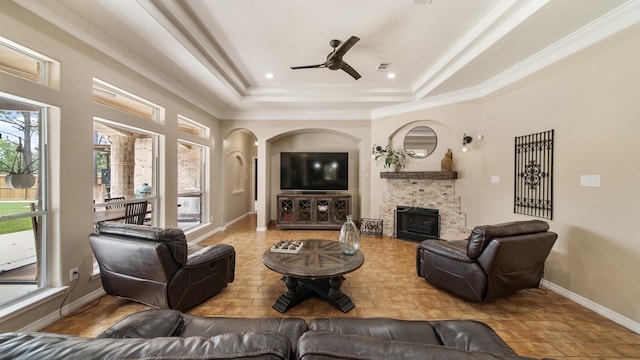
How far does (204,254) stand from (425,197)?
393cm

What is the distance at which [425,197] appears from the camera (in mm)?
4438

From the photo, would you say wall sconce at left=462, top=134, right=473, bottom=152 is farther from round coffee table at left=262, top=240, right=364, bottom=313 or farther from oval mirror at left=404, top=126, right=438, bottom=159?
round coffee table at left=262, top=240, right=364, bottom=313

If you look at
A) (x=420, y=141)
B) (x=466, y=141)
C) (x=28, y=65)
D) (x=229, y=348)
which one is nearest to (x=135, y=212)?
(x=28, y=65)

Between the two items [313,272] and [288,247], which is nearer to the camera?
[313,272]

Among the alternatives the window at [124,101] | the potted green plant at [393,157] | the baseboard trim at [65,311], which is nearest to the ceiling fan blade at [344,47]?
the potted green plant at [393,157]

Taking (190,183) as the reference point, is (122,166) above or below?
above

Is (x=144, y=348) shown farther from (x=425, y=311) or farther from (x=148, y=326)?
(x=425, y=311)

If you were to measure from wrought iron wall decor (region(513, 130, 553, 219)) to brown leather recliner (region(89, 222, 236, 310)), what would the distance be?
3960mm

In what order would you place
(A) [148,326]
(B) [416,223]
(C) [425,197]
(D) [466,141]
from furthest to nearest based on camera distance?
(B) [416,223]
(C) [425,197]
(D) [466,141]
(A) [148,326]

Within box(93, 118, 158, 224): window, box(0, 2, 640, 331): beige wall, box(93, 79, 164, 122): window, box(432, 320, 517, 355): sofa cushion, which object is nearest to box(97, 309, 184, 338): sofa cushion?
box(432, 320, 517, 355): sofa cushion

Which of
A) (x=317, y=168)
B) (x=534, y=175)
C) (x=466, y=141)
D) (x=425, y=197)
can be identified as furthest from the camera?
(x=317, y=168)

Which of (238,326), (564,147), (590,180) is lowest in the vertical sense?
(238,326)

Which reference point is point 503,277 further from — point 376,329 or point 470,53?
point 470,53

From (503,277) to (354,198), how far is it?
378 cm
